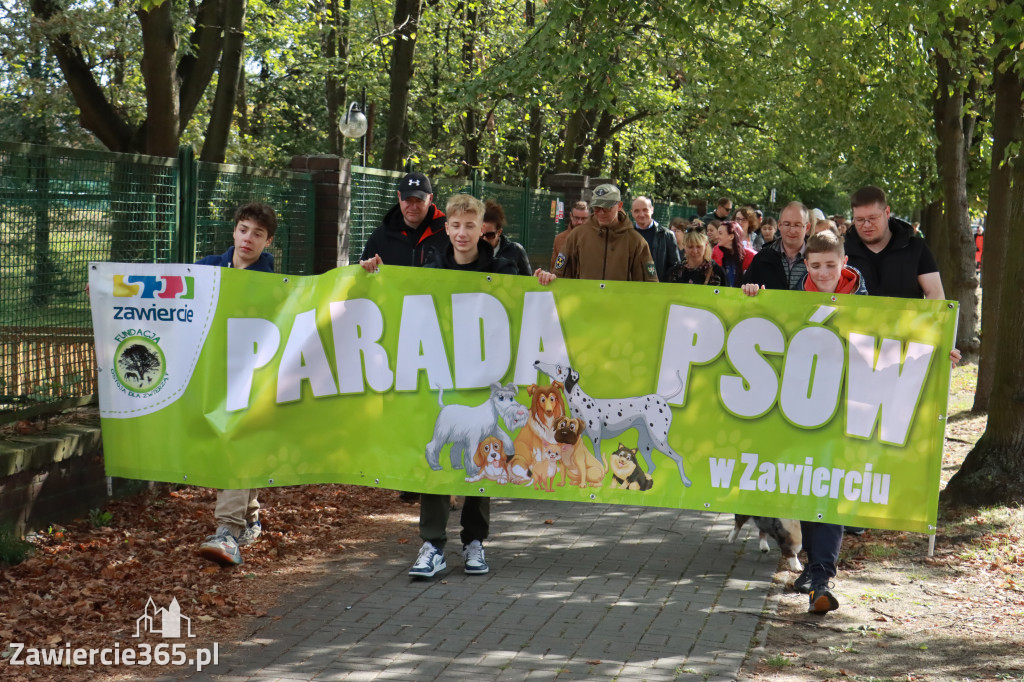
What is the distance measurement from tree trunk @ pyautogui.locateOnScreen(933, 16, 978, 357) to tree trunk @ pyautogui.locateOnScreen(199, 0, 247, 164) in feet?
29.5

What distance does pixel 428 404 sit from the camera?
Answer: 645cm

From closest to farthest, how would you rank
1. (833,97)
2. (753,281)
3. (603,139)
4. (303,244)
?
(753,281)
(303,244)
(833,97)
(603,139)

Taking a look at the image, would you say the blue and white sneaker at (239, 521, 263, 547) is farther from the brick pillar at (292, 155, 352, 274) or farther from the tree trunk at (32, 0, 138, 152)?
the tree trunk at (32, 0, 138, 152)

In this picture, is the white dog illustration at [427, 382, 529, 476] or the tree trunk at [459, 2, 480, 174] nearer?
the white dog illustration at [427, 382, 529, 476]

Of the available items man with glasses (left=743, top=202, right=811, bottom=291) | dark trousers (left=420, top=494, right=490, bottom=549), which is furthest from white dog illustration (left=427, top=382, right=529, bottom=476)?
man with glasses (left=743, top=202, right=811, bottom=291)

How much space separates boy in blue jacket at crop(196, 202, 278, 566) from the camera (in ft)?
21.5

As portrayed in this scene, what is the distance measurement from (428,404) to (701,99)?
26.0 meters

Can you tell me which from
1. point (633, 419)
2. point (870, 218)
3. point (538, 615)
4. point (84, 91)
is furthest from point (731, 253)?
point (84, 91)

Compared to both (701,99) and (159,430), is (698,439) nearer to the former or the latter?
(159,430)

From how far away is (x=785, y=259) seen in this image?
7879mm

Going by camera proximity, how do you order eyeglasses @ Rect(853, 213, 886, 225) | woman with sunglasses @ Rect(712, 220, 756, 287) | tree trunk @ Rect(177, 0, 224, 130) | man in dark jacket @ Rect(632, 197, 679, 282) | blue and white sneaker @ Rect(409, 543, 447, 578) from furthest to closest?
tree trunk @ Rect(177, 0, 224, 130) → woman with sunglasses @ Rect(712, 220, 756, 287) → man in dark jacket @ Rect(632, 197, 679, 282) → eyeglasses @ Rect(853, 213, 886, 225) → blue and white sneaker @ Rect(409, 543, 447, 578)

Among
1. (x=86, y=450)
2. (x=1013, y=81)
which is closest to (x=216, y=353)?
(x=86, y=450)

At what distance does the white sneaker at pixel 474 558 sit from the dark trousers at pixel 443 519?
38mm

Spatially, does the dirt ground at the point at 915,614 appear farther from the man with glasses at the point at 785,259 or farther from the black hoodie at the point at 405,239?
the black hoodie at the point at 405,239
